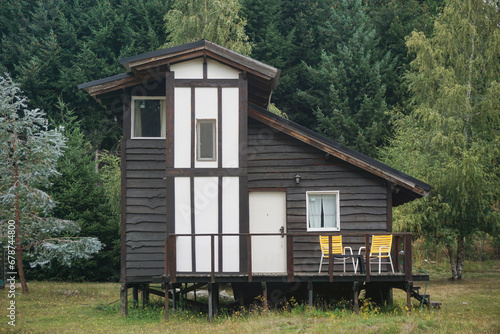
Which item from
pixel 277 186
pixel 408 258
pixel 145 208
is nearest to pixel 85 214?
pixel 145 208

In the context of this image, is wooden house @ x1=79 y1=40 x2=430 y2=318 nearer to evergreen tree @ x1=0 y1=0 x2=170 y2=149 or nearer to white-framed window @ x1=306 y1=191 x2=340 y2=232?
white-framed window @ x1=306 y1=191 x2=340 y2=232

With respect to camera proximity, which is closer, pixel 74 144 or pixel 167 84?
pixel 167 84

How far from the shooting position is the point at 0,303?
20.7m

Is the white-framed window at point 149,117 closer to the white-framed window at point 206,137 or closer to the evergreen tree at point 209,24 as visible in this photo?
the white-framed window at point 206,137

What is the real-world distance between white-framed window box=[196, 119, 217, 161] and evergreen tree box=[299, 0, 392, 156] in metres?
20.2

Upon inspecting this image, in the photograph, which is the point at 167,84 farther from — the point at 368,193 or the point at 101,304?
the point at 101,304

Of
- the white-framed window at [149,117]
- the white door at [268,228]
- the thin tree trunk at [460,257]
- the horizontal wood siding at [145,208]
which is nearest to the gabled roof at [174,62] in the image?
the white-framed window at [149,117]

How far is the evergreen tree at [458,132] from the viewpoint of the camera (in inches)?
1135

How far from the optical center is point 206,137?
17.7 meters

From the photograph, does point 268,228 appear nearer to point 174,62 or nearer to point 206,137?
point 206,137

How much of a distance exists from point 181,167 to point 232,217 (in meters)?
1.91

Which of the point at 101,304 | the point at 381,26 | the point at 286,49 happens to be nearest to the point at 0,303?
the point at 101,304

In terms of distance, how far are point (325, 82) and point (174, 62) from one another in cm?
2290

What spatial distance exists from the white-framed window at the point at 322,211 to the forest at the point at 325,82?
1028 cm
